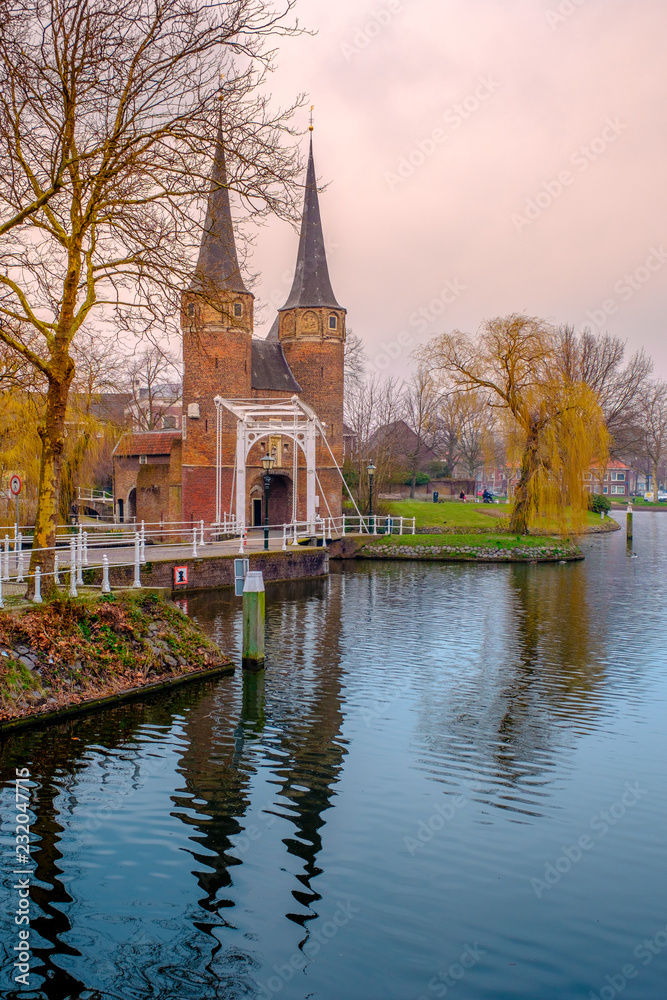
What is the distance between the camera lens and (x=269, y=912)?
5750mm

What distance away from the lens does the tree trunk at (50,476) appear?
10.9 meters

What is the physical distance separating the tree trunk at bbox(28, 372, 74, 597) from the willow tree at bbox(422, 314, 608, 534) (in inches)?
904

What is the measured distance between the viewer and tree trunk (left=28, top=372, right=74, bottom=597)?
10883 millimetres

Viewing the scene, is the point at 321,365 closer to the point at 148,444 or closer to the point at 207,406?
the point at 207,406

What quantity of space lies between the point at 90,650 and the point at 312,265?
2841 cm

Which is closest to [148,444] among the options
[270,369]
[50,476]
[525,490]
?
[270,369]

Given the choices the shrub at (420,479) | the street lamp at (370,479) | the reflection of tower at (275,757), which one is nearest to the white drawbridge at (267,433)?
the street lamp at (370,479)

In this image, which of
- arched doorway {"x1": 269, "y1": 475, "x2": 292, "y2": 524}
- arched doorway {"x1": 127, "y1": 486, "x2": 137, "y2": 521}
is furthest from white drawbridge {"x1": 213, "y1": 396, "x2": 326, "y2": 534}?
arched doorway {"x1": 127, "y1": 486, "x2": 137, "y2": 521}

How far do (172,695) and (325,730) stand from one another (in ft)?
8.57

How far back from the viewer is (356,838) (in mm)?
6934

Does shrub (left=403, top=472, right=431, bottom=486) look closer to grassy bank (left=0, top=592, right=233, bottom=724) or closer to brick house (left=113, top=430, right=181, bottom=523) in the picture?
brick house (left=113, top=430, right=181, bottom=523)

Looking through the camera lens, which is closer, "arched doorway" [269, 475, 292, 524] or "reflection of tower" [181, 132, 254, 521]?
"reflection of tower" [181, 132, 254, 521]

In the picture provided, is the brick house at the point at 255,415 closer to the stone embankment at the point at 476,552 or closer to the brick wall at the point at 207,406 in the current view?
the brick wall at the point at 207,406

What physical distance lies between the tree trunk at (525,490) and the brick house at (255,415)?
7.72 m
